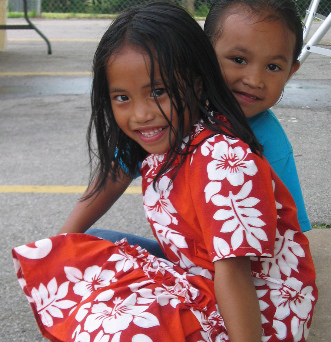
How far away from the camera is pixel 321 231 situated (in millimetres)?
2816

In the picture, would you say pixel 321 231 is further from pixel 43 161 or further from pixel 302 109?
pixel 302 109

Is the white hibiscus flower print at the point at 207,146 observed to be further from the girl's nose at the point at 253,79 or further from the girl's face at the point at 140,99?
the girl's nose at the point at 253,79

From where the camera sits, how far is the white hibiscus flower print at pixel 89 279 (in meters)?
1.63

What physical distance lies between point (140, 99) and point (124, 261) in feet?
1.37

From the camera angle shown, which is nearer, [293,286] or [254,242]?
[254,242]

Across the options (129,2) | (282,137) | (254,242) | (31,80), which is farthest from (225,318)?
(129,2)

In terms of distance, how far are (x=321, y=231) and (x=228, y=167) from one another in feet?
4.86

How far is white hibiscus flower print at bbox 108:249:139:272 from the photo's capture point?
1643 mm

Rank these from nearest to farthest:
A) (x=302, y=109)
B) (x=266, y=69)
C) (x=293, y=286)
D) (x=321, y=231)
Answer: (x=293, y=286) < (x=266, y=69) < (x=321, y=231) < (x=302, y=109)

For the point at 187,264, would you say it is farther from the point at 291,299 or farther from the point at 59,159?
the point at 59,159

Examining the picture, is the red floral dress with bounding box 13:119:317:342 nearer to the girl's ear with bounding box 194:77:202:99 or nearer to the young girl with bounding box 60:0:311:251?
the girl's ear with bounding box 194:77:202:99

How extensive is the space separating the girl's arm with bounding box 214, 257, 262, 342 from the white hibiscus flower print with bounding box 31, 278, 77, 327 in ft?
1.32

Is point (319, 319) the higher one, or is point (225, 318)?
point (225, 318)

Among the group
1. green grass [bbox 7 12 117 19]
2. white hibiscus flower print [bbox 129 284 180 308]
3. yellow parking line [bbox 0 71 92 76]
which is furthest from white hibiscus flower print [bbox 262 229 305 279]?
green grass [bbox 7 12 117 19]
